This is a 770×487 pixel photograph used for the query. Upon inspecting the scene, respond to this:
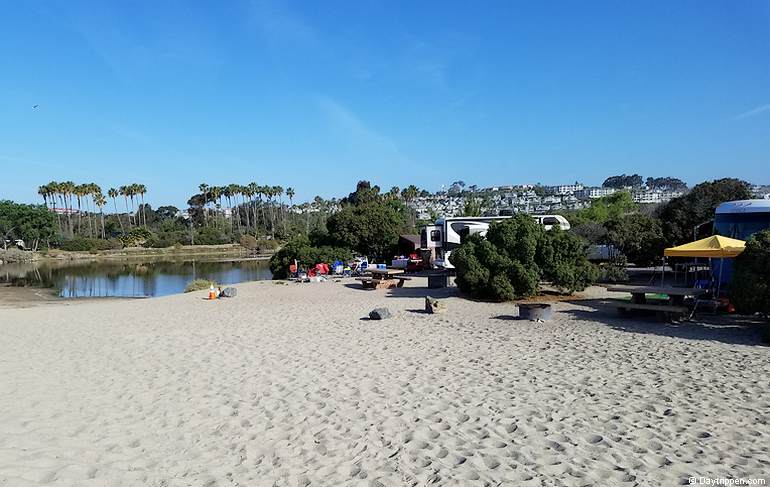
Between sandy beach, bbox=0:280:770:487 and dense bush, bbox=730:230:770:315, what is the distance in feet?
2.45

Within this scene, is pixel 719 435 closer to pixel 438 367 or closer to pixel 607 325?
pixel 438 367

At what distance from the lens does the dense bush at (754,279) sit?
9766 millimetres

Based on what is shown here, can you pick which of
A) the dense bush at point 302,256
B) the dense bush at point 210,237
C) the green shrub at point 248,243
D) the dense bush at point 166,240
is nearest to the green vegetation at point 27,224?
the dense bush at point 166,240

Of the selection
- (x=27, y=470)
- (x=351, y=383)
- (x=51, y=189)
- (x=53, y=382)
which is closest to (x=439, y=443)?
(x=351, y=383)

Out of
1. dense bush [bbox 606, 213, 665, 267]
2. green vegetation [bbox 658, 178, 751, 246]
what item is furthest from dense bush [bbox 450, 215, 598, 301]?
green vegetation [bbox 658, 178, 751, 246]

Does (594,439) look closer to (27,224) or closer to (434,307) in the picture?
(434,307)

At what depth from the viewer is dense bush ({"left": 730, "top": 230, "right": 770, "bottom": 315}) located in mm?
9766

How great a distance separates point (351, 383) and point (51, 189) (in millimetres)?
99447

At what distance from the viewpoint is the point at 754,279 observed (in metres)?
9.92

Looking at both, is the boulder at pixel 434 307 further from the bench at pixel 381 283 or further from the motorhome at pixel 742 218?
the motorhome at pixel 742 218

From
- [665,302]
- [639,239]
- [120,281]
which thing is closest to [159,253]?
[120,281]

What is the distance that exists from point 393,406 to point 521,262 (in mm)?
10510

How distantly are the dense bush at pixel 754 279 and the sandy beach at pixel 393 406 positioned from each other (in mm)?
747

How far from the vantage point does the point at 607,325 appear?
11.1 m
